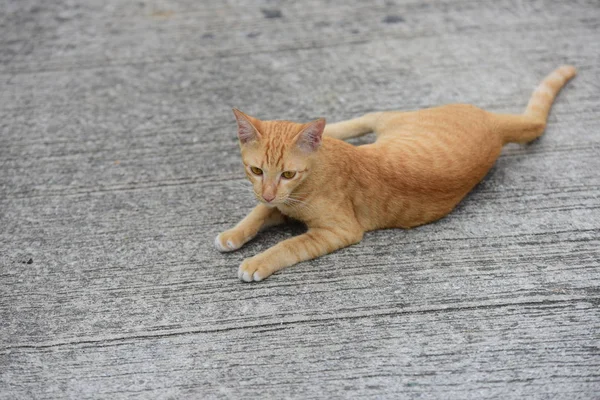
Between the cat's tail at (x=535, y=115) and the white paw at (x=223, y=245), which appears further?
the cat's tail at (x=535, y=115)

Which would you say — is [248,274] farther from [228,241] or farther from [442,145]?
[442,145]

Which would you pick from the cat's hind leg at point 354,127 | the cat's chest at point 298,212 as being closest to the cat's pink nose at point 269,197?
the cat's chest at point 298,212

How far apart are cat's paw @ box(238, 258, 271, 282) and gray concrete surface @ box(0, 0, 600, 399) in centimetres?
4

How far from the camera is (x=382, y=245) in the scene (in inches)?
109

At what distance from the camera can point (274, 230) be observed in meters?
2.90

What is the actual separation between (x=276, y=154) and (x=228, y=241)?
51 centimetres

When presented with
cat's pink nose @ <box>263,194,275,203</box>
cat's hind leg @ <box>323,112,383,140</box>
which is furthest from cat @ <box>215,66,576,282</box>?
cat's hind leg @ <box>323,112,383,140</box>

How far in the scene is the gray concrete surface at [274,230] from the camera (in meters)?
2.26

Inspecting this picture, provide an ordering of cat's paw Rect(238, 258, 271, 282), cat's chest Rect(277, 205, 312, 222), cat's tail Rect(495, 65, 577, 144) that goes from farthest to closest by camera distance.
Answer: cat's tail Rect(495, 65, 577, 144) → cat's chest Rect(277, 205, 312, 222) → cat's paw Rect(238, 258, 271, 282)

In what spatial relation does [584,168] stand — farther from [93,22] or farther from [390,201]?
[93,22]

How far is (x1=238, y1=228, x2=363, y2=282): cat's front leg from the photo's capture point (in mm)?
2572

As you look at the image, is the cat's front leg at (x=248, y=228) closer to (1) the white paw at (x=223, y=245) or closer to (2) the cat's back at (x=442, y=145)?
(1) the white paw at (x=223, y=245)

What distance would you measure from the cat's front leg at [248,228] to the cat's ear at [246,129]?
1.37 ft

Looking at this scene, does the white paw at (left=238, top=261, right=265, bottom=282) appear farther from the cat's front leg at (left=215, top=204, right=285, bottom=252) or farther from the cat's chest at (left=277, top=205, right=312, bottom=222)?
the cat's chest at (left=277, top=205, right=312, bottom=222)
